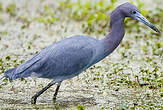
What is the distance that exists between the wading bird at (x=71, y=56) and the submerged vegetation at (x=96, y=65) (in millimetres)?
354

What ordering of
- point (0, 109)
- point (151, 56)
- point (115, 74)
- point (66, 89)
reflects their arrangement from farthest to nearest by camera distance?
1. point (151, 56)
2. point (115, 74)
3. point (66, 89)
4. point (0, 109)

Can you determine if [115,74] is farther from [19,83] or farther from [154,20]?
[154,20]

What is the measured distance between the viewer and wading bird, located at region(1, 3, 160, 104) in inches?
197

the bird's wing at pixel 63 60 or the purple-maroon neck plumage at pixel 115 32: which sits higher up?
the purple-maroon neck plumage at pixel 115 32

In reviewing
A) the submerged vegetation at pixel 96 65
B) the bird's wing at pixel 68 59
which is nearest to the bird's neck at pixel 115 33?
the bird's wing at pixel 68 59

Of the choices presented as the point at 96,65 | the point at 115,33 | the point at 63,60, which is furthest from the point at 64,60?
the point at 96,65

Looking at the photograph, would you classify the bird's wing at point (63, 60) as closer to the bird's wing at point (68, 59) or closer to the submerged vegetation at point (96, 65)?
the bird's wing at point (68, 59)

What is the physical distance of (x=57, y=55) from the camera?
16.5 feet

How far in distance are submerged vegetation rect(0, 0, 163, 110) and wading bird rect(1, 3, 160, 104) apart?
1.16ft

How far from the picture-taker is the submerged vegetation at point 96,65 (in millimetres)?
5262

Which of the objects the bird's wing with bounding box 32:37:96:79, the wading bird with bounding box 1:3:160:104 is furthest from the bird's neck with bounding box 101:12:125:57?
the bird's wing with bounding box 32:37:96:79

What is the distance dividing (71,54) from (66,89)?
2.40 ft

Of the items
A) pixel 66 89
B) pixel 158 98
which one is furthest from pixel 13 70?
pixel 158 98

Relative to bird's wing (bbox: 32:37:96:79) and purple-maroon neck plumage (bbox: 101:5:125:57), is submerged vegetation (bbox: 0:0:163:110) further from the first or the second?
purple-maroon neck plumage (bbox: 101:5:125:57)
